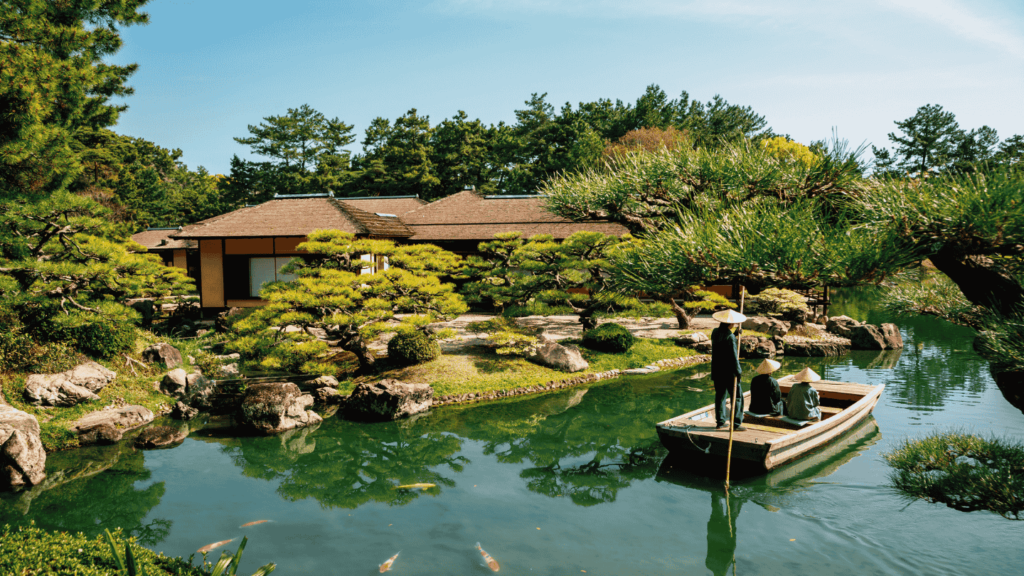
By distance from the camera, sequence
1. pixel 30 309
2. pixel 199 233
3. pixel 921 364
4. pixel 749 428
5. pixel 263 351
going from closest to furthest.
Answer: pixel 749 428
pixel 30 309
pixel 263 351
pixel 921 364
pixel 199 233

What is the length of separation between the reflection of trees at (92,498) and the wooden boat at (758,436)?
22.5 feet

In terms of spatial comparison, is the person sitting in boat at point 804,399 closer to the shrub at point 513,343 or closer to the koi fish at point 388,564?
the koi fish at point 388,564

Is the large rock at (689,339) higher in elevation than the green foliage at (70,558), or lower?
lower

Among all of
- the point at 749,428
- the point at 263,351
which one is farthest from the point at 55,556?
the point at 263,351

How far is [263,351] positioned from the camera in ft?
43.8

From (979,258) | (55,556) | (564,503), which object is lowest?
(564,503)

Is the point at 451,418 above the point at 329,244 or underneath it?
underneath

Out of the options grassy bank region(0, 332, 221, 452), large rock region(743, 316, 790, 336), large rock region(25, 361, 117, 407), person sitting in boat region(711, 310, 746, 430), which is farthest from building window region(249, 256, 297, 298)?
large rock region(743, 316, 790, 336)

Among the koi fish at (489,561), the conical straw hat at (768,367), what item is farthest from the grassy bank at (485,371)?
the koi fish at (489,561)

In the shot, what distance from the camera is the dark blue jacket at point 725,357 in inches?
305

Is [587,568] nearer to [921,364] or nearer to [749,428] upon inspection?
[749,428]

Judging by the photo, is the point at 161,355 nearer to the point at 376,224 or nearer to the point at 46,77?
the point at 46,77

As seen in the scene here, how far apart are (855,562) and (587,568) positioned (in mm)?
2802

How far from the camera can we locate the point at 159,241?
3156 centimetres
